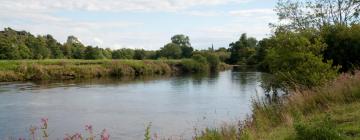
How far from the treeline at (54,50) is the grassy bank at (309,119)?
58.3 meters

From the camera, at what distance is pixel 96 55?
80938 mm

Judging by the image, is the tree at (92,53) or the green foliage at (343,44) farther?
the tree at (92,53)

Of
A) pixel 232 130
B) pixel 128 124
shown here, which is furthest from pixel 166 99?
pixel 232 130

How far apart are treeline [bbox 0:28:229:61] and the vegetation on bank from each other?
879cm

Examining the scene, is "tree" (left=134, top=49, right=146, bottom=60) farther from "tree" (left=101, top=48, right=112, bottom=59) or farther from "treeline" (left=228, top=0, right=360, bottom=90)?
"treeline" (left=228, top=0, right=360, bottom=90)

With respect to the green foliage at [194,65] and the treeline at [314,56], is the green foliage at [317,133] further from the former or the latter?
the green foliage at [194,65]

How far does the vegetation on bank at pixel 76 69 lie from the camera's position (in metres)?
49.5

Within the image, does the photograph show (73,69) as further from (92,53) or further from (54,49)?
(92,53)

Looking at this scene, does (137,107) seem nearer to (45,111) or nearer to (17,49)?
(45,111)

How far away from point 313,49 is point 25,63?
1504 inches

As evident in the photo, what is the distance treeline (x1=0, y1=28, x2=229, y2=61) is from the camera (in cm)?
6638

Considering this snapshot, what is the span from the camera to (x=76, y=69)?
5494 cm

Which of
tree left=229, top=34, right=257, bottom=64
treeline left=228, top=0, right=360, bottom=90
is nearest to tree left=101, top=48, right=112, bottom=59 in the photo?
tree left=229, top=34, right=257, bottom=64

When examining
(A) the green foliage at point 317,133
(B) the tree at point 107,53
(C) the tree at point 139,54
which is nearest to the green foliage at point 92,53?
(B) the tree at point 107,53
